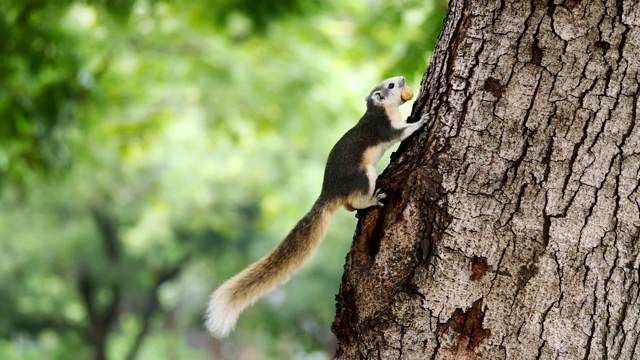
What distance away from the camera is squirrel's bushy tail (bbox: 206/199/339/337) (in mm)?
2227

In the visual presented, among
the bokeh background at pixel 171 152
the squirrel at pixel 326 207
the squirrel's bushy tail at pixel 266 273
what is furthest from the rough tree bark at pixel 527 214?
the bokeh background at pixel 171 152

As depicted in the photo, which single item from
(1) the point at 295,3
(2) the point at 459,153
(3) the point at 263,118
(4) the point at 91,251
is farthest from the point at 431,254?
(4) the point at 91,251

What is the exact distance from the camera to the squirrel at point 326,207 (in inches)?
87.4

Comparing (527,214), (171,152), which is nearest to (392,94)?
(527,214)

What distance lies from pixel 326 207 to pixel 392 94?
47 cm

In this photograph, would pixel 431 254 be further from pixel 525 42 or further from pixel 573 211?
pixel 525 42

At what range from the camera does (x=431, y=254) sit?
1.92 meters

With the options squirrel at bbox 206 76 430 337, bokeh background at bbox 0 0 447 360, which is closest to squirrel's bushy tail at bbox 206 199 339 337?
squirrel at bbox 206 76 430 337

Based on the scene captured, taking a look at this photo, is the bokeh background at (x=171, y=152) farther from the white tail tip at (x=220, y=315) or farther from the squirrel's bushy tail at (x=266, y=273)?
the white tail tip at (x=220, y=315)

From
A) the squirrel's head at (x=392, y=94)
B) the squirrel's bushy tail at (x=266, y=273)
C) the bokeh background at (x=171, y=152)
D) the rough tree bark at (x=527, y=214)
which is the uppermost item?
the bokeh background at (x=171, y=152)

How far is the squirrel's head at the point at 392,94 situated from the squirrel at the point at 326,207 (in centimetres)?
4

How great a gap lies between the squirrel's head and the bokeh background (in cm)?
94

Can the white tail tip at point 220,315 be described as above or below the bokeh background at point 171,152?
below

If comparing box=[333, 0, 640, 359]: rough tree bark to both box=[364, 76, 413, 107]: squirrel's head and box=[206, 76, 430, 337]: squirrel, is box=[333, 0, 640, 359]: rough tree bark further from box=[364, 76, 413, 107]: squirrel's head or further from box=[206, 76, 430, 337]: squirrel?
box=[364, 76, 413, 107]: squirrel's head
